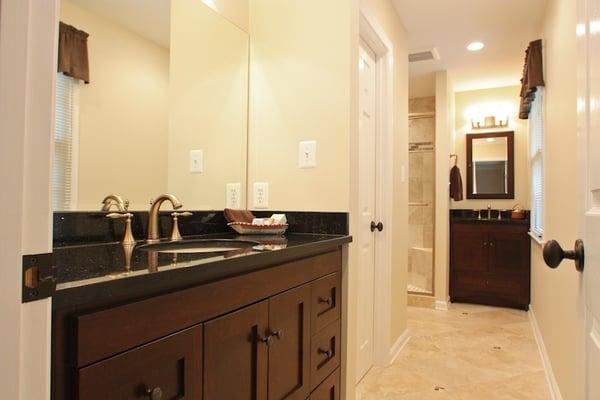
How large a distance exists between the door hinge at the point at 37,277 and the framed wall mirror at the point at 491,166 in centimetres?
491

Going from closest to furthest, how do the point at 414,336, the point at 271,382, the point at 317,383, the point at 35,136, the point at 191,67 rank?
the point at 35,136
the point at 271,382
the point at 317,383
the point at 191,67
the point at 414,336

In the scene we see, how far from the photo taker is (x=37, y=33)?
471 millimetres

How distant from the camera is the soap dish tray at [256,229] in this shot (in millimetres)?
1642

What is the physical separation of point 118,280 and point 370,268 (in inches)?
83.7

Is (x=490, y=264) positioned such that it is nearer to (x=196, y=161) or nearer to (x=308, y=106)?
(x=308, y=106)

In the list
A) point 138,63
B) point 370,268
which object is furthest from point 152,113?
point 370,268

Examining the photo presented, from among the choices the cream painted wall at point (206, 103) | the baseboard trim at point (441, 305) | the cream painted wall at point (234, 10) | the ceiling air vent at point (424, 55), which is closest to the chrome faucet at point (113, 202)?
the cream painted wall at point (206, 103)

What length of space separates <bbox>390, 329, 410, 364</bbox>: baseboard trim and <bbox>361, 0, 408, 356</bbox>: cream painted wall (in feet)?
0.10

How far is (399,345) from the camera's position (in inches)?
114

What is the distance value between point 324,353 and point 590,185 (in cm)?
104

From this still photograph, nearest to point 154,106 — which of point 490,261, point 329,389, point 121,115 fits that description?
point 121,115

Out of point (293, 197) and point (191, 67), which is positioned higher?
point (191, 67)

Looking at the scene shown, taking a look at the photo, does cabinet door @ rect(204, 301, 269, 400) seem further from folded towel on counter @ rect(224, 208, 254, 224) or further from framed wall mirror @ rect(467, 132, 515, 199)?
framed wall mirror @ rect(467, 132, 515, 199)

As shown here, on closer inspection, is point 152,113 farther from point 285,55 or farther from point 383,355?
point 383,355
